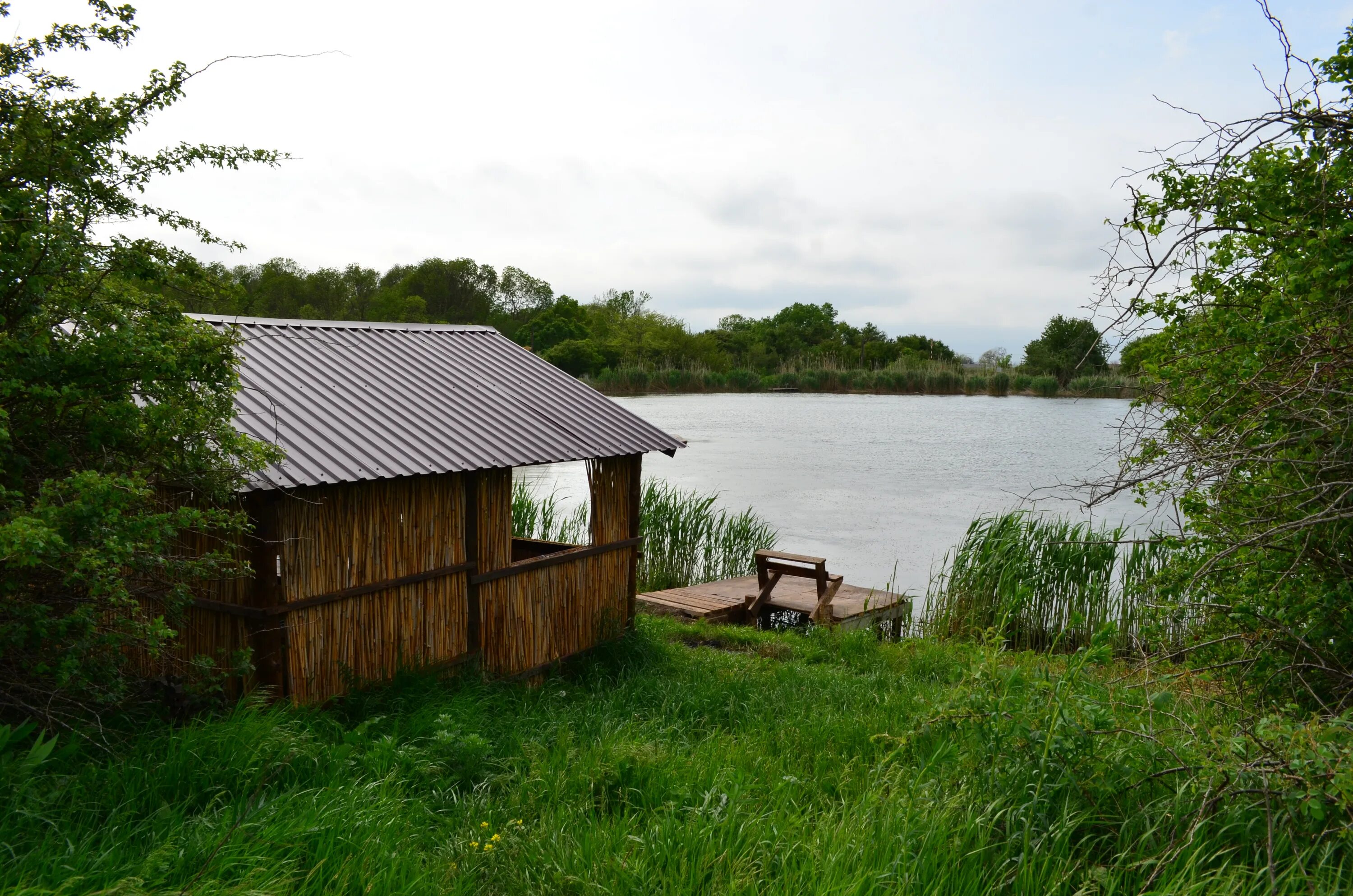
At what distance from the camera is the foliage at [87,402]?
13.7 feet

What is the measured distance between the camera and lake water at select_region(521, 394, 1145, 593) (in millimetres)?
20344

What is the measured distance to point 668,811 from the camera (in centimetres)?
442

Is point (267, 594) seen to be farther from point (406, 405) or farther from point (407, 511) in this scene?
point (406, 405)

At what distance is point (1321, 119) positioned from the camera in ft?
14.2

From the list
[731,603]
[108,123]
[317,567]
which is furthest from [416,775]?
[731,603]

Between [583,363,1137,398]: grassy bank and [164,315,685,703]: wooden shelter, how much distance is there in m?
49.4

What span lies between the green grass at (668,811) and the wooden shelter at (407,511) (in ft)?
2.79

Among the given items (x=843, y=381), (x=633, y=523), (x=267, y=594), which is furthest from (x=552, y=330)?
(x=267, y=594)

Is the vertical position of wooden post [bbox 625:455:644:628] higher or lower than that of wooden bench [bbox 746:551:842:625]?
higher

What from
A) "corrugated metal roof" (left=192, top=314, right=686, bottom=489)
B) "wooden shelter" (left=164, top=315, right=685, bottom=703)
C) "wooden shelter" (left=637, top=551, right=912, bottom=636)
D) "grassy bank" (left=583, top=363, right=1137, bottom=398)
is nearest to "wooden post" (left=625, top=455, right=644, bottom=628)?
"wooden shelter" (left=164, top=315, right=685, bottom=703)

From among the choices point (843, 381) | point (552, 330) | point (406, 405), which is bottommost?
point (406, 405)

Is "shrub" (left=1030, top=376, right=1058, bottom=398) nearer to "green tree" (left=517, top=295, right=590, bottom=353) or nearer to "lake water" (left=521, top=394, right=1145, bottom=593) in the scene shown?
"lake water" (left=521, top=394, right=1145, bottom=593)

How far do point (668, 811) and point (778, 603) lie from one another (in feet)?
29.6

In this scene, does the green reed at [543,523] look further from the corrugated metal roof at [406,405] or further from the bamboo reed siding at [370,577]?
the bamboo reed siding at [370,577]
